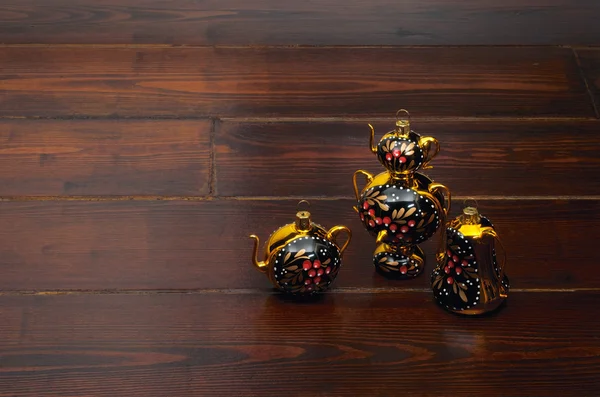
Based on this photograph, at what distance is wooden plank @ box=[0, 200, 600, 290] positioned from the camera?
4.57 feet

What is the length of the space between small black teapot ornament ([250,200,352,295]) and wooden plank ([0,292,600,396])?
42mm

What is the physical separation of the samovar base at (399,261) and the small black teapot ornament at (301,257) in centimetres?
8

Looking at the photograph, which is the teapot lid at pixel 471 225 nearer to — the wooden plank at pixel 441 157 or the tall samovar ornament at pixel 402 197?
the tall samovar ornament at pixel 402 197

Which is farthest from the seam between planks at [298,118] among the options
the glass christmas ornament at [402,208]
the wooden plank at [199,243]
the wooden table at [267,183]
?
the glass christmas ornament at [402,208]

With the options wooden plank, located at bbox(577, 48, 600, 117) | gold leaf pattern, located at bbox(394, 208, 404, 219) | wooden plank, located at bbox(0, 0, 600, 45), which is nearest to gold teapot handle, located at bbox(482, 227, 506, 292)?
gold leaf pattern, located at bbox(394, 208, 404, 219)

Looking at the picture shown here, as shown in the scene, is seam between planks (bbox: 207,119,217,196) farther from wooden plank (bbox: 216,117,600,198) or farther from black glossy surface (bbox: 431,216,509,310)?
black glossy surface (bbox: 431,216,509,310)

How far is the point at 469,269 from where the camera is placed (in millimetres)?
1282

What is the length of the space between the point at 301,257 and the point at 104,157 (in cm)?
47

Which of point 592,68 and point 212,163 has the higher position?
point 592,68

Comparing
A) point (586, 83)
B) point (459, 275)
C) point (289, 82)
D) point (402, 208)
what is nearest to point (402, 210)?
point (402, 208)

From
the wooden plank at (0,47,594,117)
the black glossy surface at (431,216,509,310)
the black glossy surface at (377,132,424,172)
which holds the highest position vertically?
the wooden plank at (0,47,594,117)

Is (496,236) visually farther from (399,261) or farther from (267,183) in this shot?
(267,183)

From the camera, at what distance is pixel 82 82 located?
5.92 feet

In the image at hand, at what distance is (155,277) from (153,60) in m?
0.59
